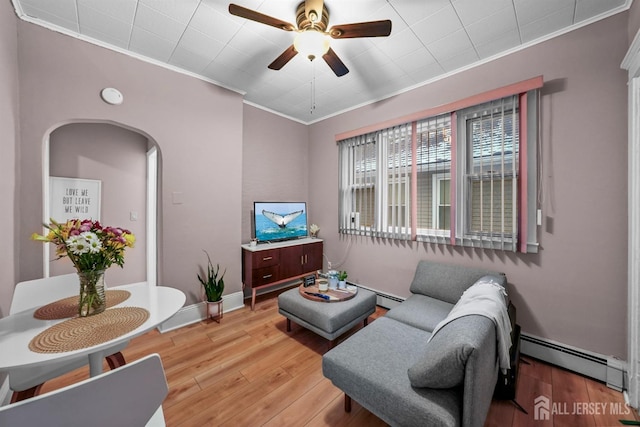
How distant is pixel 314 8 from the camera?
1.66m

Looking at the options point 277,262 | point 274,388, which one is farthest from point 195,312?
point 274,388

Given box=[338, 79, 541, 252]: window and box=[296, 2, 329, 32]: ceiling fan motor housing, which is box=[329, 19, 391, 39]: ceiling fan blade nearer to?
box=[296, 2, 329, 32]: ceiling fan motor housing

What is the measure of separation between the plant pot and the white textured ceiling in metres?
2.66

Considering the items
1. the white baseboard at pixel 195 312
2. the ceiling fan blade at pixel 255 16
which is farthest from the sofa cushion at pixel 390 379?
the ceiling fan blade at pixel 255 16

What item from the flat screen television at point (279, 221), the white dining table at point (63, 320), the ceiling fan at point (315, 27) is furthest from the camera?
the flat screen television at point (279, 221)

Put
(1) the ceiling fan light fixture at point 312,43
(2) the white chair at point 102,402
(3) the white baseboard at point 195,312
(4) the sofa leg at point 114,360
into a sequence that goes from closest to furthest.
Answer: (2) the white chair at point 102,402 → (4) the sofa leg at point 114,360 → (1) the ceiling fan light fixture at point 312,43 → (3) the white baseboard at point 195,312

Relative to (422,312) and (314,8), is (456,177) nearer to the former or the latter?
(422,312)

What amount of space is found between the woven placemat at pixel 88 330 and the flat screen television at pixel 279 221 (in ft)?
7.22

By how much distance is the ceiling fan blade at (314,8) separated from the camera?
1650 mm

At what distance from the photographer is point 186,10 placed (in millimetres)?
1868

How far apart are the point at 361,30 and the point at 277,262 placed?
9.01 ft

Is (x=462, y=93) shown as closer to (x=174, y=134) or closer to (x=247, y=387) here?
(x=174, y=134)

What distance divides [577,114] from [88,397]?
10.9 feet

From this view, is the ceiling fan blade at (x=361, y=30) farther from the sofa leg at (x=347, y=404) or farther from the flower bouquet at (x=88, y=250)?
the sofa leg at (x=347, y=404)
